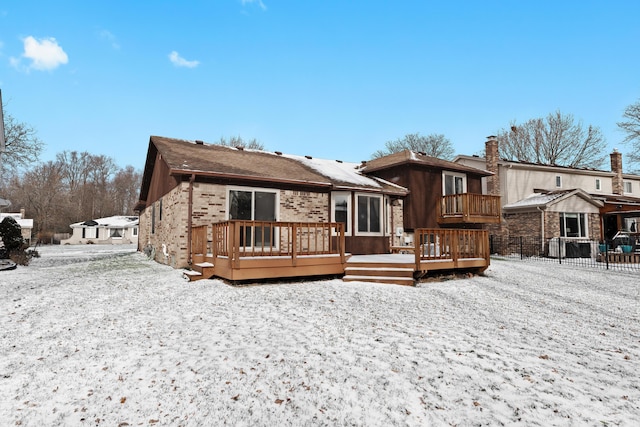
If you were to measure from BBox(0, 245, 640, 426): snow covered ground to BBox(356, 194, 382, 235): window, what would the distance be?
5922 mm

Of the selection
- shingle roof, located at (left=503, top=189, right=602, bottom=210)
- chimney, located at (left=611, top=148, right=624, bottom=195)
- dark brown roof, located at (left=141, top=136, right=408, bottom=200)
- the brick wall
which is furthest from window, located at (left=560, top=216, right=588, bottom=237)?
dark brown roof, located at (left=141, top=136, right=408, bottom=200)

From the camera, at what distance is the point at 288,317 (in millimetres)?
5879

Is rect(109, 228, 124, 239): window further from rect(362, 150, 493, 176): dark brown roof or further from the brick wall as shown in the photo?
the brick wall

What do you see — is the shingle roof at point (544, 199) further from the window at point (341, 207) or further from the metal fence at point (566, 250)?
the window at point (341, 207)

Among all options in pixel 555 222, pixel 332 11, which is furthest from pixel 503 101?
pixel 332 11

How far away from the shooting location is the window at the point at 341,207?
13213 mm

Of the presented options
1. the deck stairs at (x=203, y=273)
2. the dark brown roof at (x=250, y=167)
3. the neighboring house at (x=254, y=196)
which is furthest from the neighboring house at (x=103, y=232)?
the deck stairs at (x=203, y=273)

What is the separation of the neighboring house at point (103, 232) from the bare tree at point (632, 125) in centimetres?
4879

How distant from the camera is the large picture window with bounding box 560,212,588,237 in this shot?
20.7 m

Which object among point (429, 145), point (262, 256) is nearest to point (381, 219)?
point (262, 256)

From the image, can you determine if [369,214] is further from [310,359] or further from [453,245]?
[310,359]

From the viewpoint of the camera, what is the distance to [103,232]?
40469mm

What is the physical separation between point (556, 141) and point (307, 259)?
3593 centimetres

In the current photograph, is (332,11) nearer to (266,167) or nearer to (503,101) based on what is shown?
(266,167)
